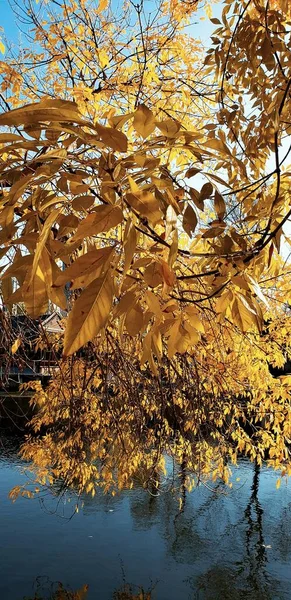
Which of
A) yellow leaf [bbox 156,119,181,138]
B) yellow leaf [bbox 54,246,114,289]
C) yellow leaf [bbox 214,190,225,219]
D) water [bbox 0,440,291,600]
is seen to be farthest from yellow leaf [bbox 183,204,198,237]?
water [bbox 0,440,291,600]

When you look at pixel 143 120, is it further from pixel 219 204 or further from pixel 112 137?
pixel 219 204

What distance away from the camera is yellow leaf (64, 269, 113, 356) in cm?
42

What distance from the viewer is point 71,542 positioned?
18.9ft

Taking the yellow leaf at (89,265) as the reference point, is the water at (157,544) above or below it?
below

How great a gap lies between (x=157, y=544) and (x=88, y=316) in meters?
6.17

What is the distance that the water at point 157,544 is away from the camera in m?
4.98

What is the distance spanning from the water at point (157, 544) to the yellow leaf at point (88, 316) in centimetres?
385

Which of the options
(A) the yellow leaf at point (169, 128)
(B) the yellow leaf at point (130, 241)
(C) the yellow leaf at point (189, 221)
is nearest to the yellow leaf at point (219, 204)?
(C) the yellow leaf at point (189, 221)

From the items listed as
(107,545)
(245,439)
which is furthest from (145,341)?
(107,545)

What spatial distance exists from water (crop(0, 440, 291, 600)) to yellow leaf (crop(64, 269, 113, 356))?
12.6 feet

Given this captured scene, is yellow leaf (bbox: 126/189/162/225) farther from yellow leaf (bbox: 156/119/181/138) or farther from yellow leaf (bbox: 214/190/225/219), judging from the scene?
yellow leaf (bbox: 214/190/225/219)

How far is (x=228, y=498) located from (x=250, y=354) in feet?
16.2

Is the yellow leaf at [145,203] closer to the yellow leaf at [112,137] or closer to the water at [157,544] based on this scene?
the yellow leaf at [112,137]

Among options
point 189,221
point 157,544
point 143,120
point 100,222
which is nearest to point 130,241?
point 100,222
